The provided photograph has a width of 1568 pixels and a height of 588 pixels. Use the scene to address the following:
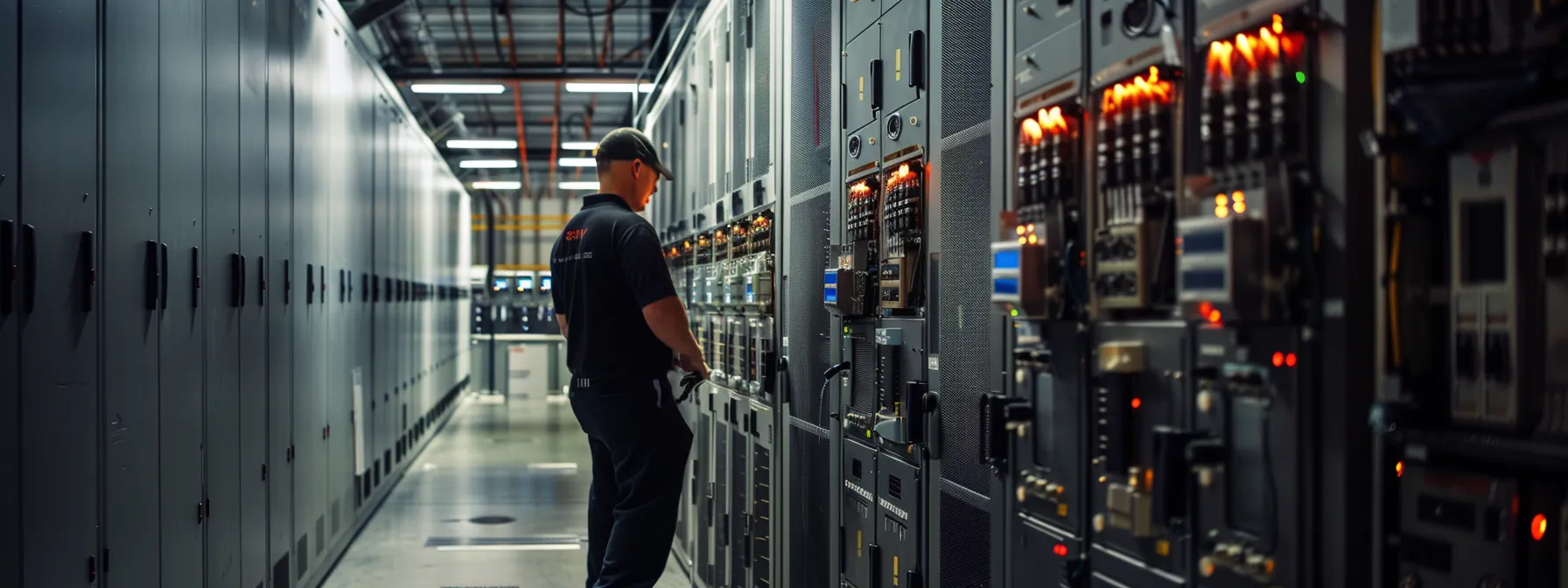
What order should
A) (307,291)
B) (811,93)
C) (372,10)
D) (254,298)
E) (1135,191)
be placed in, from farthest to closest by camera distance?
(372,10) < (307,291) < (254,298) < (811,93) < (1135,191)

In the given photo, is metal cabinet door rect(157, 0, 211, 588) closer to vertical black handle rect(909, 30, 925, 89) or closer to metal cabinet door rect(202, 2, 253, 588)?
metal cabinet door rect(202, 2, 253, 588)

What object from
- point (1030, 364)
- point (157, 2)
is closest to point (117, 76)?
point (157, 2)

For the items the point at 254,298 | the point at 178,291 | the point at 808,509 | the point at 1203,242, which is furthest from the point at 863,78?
the point at 254,298

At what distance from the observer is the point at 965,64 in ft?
8.25

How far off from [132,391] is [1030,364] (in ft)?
7.69

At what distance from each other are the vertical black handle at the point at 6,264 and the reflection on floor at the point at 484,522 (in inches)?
140

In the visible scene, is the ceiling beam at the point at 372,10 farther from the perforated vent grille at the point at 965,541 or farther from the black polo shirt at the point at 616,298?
the perforated vent grille at the point at 965,541

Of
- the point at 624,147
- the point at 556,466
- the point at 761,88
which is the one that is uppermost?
the point at 761,88

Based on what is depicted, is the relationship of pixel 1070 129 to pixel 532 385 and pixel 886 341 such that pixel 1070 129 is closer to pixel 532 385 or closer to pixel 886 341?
pixel 886 341

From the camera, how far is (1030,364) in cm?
214

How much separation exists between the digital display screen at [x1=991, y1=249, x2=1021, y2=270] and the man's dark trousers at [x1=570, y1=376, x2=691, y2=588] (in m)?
1.56

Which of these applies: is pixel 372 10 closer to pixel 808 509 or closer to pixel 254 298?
pixel 254 298

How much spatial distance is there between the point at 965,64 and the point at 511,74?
8117 mm

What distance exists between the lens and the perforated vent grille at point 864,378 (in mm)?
3100
